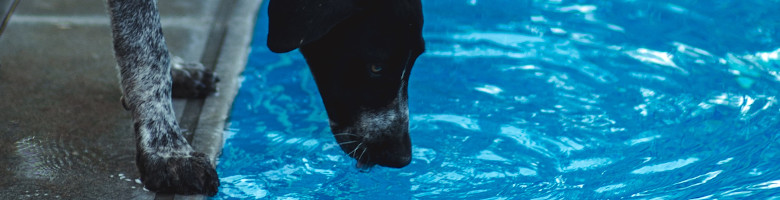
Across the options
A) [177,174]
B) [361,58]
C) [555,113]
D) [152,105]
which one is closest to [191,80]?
[152,105]

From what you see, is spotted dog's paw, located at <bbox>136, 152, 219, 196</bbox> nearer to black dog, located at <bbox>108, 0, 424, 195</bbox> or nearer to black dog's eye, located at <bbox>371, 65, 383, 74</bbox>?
black dog, located at <bbox>108, 0, 424, 195</bbox>

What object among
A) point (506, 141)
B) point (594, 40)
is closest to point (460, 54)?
point (594, 40)

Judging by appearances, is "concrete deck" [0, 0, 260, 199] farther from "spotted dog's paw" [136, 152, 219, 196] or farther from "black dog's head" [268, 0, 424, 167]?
"black dog's head" [268, 0, 424, 167]

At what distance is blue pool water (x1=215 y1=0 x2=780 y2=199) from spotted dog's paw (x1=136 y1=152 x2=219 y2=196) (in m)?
0.08

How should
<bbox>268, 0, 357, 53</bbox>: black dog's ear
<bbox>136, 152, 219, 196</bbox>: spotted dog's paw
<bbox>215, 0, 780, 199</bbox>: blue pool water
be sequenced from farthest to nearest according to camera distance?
<bbox>215, 0, 780, 199</bbox>: blue pool water, <bbox>136, 152, 219, 196</bbox>: spotted dog's paw, <bbox>268, 0, 357, 53</bbox>: black dog's ear

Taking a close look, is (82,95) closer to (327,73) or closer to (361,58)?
(327,73)

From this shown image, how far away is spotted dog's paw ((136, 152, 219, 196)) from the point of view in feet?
9.49

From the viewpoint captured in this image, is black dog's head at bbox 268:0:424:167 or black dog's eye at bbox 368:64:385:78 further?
black dog's eye at bbox 368:64:385:78

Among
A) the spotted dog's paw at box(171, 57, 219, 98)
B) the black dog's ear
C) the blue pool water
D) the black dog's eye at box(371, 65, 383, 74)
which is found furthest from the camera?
the spotted dog's paw at box(171, 57, 219, 98)

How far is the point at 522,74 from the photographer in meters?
4.00

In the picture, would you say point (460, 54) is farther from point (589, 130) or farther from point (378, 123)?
point (378, 123)

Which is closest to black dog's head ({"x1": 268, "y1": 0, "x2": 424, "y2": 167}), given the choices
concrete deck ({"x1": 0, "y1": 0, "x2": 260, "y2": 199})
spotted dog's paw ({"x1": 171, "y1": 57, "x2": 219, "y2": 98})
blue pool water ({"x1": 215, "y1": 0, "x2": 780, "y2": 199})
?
blue pool water ({"x1": 215, "y1": 0, "x2": 780, "y2": 199})

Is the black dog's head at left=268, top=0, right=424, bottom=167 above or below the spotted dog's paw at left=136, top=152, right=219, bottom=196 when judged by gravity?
above

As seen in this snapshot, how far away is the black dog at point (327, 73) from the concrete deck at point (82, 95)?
0.13m
